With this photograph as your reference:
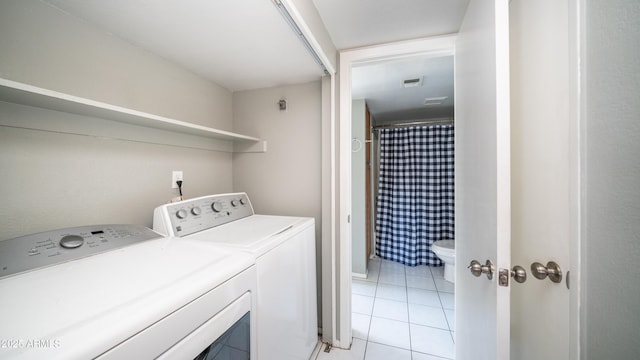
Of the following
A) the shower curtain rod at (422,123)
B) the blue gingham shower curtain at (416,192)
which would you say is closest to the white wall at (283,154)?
the blue gingham shower curtain at (416,192)

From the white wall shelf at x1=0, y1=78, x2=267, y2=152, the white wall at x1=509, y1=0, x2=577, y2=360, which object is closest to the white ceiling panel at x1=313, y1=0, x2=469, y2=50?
the white wall at x1=509, y1=0, x2=577, y2=360

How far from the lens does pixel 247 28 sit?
43.4 inches

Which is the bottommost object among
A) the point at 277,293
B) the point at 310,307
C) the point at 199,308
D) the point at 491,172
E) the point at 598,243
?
the point at 310,307

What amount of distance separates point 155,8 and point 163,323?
122 centimetres

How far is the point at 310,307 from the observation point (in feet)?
4.58

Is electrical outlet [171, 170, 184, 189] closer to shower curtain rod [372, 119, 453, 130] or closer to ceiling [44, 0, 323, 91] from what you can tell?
ceiling [44, 0, 323, 91]

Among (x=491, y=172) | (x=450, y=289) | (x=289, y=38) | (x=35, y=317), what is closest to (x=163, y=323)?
(x=35, y=317)

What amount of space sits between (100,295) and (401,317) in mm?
2195

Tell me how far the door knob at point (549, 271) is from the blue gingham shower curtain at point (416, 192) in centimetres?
251

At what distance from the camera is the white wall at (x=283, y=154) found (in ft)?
5.60

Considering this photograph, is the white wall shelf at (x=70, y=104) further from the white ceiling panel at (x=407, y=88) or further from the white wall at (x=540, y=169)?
the white wall at (x=540, y=169)

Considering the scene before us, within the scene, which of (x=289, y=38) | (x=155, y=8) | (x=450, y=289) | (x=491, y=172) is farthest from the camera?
(x=450, y=289)

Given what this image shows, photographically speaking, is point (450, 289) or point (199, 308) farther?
point (450, 289)

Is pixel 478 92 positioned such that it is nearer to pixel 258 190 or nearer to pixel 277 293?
pixel 277 293
